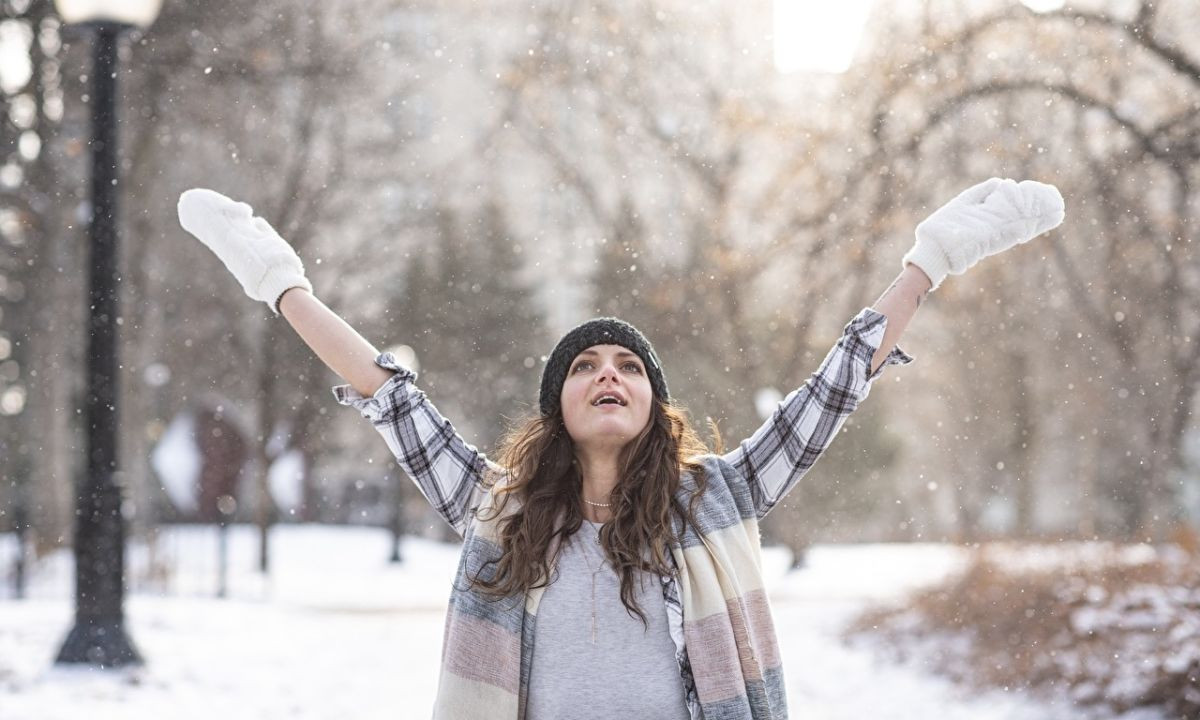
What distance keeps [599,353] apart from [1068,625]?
625 cm

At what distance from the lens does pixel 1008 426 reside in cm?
2342

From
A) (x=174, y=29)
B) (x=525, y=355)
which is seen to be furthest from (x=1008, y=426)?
(x=174, y=29)

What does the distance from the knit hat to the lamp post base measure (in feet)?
18.0

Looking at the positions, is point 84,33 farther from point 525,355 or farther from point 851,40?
point 525,355

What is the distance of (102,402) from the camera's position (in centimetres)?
746

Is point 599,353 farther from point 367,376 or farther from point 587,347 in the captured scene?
point 367,376

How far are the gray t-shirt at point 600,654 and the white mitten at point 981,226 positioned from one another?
0.91 metres

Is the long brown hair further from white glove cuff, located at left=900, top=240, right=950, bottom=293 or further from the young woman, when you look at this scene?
white glove cuff, located at left=900, top=240, right=950, bottom=293

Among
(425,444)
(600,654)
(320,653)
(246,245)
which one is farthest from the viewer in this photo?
(320,653)

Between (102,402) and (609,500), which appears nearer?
(609,500)

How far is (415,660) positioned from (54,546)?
7906 millimetres

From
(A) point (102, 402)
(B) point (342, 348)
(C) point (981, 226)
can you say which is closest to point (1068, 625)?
(A) point (102, 402)

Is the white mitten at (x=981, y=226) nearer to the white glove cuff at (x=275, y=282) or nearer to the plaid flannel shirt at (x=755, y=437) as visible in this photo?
the plaid flannel shirt at (x=755, y=437)

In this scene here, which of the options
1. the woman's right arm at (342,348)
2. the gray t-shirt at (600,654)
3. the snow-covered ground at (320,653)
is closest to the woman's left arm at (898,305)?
the gray t-shirt at (600,654)
